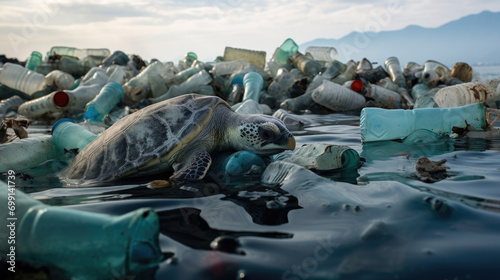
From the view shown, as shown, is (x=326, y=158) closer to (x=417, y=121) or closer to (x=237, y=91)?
(x=417, y=121)

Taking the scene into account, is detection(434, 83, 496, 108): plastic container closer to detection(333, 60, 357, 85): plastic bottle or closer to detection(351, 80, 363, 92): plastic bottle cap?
detection(351, 80, 363, 92): plastic bottle cap

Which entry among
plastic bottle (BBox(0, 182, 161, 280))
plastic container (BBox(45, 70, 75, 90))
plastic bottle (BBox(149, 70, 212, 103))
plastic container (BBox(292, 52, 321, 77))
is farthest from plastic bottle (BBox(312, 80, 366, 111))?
plastic container (BBox(45, 70, 75, 90))

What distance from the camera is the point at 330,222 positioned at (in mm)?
1781

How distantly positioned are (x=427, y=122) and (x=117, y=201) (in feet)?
10.9

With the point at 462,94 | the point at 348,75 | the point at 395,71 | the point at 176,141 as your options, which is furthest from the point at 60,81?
the point at 462,94

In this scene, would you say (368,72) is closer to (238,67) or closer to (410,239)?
(238,67)

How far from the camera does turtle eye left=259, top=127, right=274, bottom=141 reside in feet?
10.3

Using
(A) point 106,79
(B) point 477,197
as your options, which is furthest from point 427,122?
(A) point 106,79

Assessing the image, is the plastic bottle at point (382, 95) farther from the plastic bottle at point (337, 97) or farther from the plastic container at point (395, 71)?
the plastic container at point (395, 71)

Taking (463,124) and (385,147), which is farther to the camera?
(463,124)

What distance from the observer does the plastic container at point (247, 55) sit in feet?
36.3

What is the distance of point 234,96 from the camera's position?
25.4ft

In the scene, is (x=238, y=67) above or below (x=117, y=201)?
above

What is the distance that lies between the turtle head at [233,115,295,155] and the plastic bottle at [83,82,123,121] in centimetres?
417
